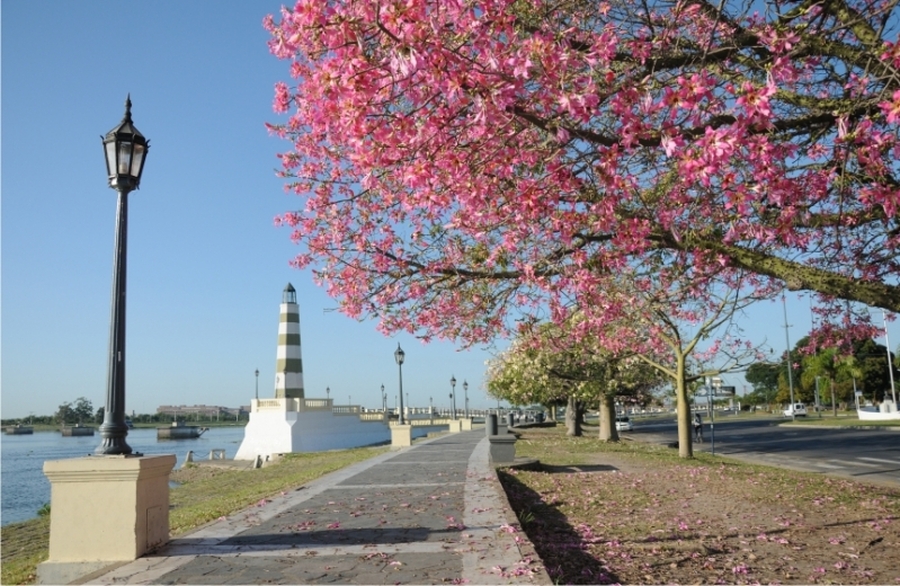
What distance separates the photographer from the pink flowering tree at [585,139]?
487 cm

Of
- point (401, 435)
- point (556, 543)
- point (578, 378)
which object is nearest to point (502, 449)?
point (556, 543)

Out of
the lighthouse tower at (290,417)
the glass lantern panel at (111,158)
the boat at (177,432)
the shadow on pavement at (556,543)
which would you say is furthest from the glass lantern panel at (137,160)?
the boat at (177,432)

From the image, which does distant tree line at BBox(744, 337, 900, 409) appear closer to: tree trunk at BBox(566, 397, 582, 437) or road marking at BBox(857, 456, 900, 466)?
tree trunk at BBox(566, 397, 582, 437)

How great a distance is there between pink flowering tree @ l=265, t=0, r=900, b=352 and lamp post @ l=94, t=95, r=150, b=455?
160 centimetres

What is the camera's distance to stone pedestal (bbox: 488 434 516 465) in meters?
15.5

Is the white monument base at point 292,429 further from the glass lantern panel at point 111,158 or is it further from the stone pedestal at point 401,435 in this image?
the glass lantern panel at point 111,158

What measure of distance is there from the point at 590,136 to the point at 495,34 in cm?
111

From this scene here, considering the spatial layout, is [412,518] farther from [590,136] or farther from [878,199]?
[878,199]

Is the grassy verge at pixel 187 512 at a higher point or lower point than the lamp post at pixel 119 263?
lower

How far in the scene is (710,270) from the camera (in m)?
7.55

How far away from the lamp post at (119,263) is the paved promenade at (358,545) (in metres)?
1.20

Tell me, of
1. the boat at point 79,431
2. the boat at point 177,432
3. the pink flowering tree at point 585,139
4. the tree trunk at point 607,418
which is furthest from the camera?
the boat at point 79,431

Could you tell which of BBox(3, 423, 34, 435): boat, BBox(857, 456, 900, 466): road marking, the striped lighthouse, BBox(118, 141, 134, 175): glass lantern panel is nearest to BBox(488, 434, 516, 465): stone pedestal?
BBox(857, 456, 900, 466): road marking

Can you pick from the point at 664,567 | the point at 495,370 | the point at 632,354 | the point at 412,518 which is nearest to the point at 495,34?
the point at 664,567
